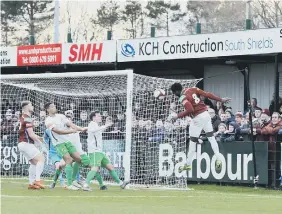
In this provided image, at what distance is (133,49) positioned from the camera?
1093 inches

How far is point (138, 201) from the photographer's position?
16.9 metres

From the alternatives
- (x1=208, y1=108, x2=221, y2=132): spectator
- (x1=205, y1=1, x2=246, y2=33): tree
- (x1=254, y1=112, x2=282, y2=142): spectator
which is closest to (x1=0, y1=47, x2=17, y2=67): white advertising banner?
(x1=205, y1=1, x2=246, y2=33): tree

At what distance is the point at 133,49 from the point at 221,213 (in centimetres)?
1412

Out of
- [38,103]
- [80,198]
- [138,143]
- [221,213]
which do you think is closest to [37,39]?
[38,103]

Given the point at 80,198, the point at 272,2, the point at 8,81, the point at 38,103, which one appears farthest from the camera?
the point at 272,2

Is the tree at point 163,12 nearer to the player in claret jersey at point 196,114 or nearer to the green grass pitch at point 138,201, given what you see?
the player in claret jersey at point 196,114

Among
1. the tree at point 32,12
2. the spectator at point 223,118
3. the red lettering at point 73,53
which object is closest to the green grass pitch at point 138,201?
the spectator at point 223,118

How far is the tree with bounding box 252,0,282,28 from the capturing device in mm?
36406

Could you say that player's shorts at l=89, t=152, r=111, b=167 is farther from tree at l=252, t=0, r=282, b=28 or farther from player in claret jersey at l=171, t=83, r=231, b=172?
tree at l=252, t=0, r=282, b=28

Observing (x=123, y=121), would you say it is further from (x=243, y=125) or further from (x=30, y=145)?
(x=30, y=145)

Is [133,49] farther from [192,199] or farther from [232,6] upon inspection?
[232,6]

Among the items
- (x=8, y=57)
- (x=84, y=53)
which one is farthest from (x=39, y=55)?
(x=84, y=53)

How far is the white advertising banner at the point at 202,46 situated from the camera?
2426 centimetres

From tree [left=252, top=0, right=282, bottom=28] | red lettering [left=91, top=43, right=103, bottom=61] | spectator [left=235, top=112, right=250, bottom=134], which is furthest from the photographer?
tree [left=252, top=0, right=282, bottom=28]
